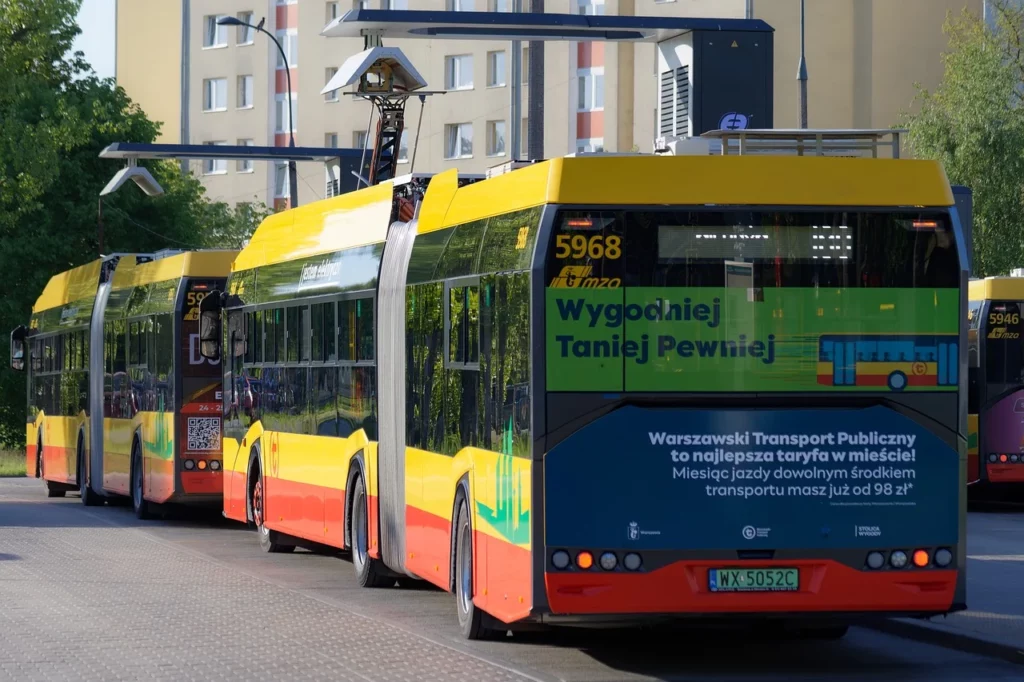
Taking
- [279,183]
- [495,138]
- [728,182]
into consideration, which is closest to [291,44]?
[279,183]

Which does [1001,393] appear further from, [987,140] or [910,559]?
[987,140]

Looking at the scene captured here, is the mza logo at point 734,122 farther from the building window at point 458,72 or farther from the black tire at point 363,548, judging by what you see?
the building window at point 458,72

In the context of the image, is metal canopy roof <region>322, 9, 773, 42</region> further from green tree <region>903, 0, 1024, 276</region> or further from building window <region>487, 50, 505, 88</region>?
building window <region>487, 50, 505, 88</region>

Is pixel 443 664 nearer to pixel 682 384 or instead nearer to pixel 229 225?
pixel 682 384

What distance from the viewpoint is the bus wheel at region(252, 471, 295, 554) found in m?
20.4

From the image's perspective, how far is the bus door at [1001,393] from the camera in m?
28.1

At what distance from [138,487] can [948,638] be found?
15419 mm

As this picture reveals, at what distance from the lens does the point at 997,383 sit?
2831cm

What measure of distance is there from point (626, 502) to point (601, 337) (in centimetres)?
87

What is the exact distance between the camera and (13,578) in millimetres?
17250

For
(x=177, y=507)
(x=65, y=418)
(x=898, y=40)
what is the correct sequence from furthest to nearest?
(x=898, y=40) < (x=65, y=418) < (x=177, y=507)

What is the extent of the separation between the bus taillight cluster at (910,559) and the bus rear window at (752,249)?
1416mm

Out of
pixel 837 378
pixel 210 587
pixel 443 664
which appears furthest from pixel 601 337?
pixel 210 587

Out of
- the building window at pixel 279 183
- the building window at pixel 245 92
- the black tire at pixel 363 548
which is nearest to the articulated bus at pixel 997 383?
the black tire at pixel 363 548
